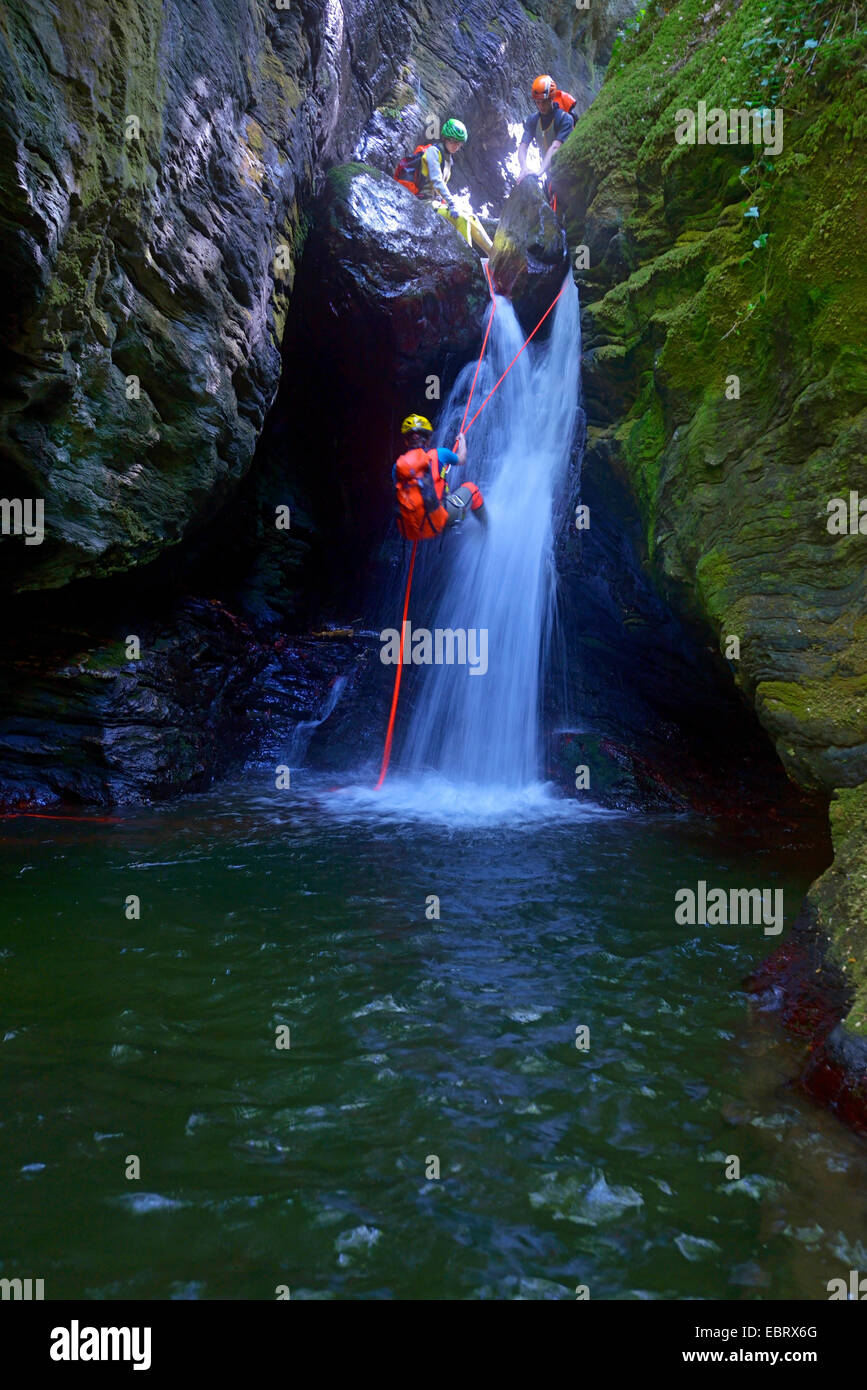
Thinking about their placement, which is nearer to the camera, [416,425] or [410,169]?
Answer: [416,425]

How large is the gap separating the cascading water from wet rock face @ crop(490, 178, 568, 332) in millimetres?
317

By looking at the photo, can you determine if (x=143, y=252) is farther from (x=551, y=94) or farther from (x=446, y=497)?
(x=551, y=94)

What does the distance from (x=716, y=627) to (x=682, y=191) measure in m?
4.67

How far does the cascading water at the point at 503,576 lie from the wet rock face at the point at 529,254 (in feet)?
1.04

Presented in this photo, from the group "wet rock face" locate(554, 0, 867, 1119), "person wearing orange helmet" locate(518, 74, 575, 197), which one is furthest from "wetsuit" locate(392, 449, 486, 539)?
"person wearing orange helmet" locate(518, 74, 575, 197)

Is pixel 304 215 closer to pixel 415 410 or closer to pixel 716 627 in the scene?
pixel 415 410

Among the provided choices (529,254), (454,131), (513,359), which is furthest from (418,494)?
(454,131)

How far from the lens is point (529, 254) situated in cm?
1150

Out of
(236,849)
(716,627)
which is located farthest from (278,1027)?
(716,627)

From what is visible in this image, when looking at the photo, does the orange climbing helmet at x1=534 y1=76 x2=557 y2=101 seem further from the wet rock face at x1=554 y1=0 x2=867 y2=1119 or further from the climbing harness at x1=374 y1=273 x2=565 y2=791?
the wet rock face at x1=554 y1=0 x2=867 y2=1119

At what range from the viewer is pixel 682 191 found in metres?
7.02

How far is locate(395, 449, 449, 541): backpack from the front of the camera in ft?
31.9

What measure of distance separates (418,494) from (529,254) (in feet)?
16.8

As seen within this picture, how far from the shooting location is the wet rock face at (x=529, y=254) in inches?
446
